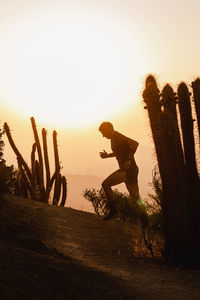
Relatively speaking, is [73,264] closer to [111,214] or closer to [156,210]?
[111,214]

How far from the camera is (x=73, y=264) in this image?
4473mm

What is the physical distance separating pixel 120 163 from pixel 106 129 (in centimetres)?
76

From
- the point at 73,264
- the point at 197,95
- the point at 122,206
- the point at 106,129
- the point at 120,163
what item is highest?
the point at 197,95

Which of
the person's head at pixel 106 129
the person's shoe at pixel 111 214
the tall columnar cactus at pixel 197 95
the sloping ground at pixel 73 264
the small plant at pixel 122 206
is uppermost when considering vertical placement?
the tall columnar cactus at pixel 197 95

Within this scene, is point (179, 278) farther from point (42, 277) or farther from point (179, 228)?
point (42, 277)

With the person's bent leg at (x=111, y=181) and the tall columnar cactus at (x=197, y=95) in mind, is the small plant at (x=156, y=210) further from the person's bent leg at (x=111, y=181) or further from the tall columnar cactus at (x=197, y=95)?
the tall columnar cactus at (x=197, y=95)

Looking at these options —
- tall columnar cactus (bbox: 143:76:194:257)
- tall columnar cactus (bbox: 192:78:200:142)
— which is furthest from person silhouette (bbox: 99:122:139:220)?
tall columnar cactus (bbox: 143:76:194:257)

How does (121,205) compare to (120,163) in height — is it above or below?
below

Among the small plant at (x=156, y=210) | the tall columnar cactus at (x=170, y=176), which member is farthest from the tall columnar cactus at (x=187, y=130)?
the small plant at (x=156, y=210)

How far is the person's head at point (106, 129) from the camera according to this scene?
792cm

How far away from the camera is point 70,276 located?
400 cm

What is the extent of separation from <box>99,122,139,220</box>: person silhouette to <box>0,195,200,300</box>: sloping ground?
0.66m

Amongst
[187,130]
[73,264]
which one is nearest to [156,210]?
[187,130]

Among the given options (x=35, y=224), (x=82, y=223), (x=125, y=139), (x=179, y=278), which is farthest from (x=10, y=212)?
(x=179, y=278)
